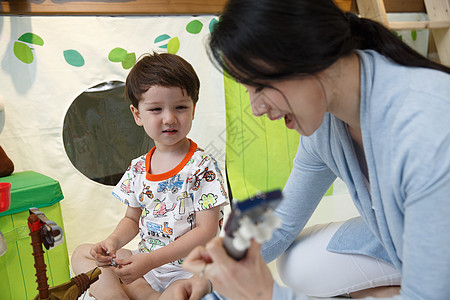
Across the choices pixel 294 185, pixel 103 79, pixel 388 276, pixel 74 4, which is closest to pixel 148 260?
pixel 294 185

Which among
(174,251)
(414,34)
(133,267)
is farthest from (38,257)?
(414,34)

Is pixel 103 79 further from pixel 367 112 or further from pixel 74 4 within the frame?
pixel 367 112

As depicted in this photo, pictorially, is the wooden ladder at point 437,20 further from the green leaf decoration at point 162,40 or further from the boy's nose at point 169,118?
the boy's nose at point 169,118

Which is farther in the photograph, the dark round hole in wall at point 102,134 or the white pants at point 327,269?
the dark round hole in wall at point 102,134

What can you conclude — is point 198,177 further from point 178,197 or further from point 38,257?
point 38,257

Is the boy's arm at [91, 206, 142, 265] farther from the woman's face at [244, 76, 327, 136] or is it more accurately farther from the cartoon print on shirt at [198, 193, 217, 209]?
the woman's face at [244, 76, 327, 136]

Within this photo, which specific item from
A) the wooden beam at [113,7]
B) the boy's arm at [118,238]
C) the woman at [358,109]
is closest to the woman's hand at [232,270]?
the woman at [358,109]

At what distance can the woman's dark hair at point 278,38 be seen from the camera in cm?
66

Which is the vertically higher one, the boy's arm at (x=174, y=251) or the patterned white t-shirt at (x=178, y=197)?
the patterned white t-shirt at (x=178, y=197)

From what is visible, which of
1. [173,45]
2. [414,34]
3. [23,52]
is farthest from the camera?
[414,34]

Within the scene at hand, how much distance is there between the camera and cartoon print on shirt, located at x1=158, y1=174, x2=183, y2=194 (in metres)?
1.22

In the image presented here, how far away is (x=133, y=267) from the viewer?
3.58ft

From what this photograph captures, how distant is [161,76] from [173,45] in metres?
0.77

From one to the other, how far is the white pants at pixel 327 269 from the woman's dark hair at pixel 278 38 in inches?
23.3
